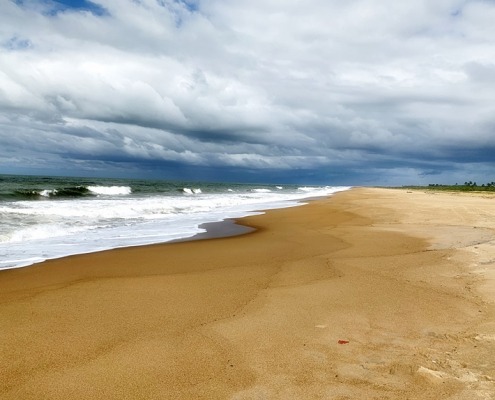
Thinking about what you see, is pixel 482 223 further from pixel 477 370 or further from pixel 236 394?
pixel 236 394

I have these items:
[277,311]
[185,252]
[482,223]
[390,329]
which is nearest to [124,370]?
[277,311]

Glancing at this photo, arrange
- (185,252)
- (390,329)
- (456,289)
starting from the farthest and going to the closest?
1. (185,252)
2. (456,289)
3. (390,329)

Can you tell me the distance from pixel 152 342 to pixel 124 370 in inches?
27.0

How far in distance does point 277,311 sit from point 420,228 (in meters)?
11.6

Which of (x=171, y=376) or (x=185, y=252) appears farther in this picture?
(x=185, y=252)

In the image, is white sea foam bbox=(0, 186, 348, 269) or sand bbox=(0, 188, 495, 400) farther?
white sea foam bbox=(0, 186, 348, 269)

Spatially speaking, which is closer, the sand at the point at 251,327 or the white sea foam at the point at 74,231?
the sand at the point at 251,327

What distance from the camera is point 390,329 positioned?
5.24 meters

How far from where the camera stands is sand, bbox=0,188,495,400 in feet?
12.6

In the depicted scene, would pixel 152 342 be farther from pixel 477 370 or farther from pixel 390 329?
pixel 477 370

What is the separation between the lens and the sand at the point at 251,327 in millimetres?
3854

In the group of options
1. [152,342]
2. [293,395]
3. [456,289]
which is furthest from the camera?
[456,289]

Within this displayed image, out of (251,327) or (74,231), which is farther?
(74,231)

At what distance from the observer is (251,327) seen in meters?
5.29
